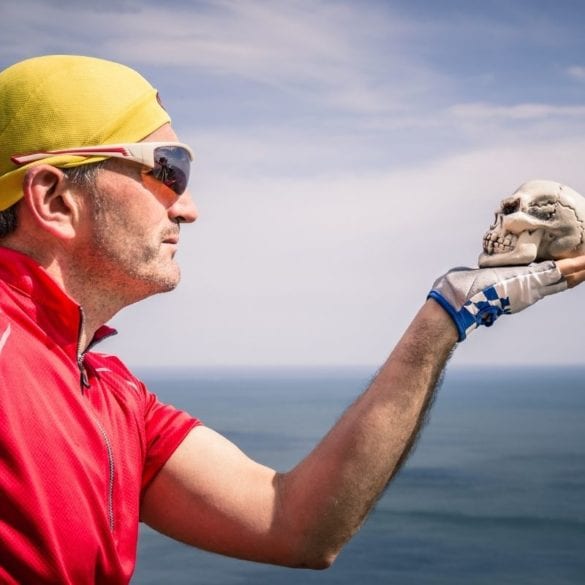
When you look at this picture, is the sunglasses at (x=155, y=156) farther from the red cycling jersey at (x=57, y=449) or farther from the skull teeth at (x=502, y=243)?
the skull teeth at (x=502, y=243)

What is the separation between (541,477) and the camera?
9775 cm

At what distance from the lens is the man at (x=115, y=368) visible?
8.53ft

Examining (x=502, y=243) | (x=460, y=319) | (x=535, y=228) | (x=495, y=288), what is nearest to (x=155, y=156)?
(x=460, y=319)

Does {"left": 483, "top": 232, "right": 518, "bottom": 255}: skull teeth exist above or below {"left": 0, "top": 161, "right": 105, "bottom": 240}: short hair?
below

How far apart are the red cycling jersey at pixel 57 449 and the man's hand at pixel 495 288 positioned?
1.22 meters

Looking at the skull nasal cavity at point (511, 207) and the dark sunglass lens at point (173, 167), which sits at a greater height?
the dark sunglass lens at point (173, 167)

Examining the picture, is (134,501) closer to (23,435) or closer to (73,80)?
(23,435)

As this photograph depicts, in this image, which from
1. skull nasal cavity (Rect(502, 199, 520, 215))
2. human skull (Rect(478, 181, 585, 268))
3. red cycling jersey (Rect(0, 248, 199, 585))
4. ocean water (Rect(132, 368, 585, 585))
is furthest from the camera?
ocean water (Rect(132, 368, 585, 585))

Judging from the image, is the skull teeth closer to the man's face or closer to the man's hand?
the man's hand

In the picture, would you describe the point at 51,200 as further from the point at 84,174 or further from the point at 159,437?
the point at 159,437

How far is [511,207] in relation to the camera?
3646 mm

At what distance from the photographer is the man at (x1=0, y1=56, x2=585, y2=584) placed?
2.60 meters

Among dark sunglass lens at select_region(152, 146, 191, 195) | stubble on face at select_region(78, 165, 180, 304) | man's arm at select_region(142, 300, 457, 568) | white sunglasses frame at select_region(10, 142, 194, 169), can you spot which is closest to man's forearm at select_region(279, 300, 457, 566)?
man's arm at select_region(142, 300, 457, 568)

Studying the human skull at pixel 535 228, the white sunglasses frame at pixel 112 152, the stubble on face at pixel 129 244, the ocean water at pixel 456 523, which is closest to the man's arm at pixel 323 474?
the human skull at pixel 535 228
